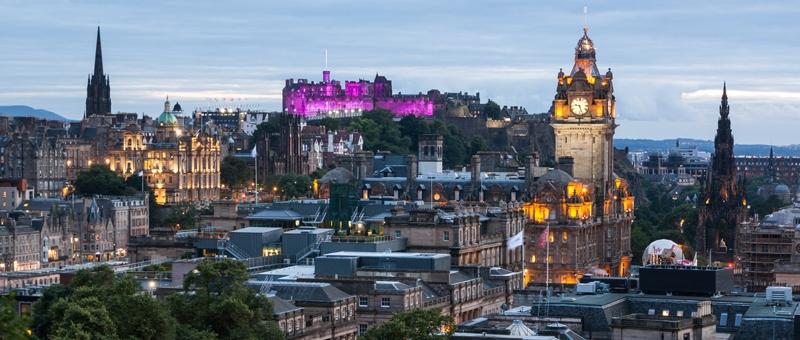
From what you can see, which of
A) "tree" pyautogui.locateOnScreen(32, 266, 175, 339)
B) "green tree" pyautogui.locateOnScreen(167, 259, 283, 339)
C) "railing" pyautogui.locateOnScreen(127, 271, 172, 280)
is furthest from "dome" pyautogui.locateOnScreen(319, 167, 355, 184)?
"tree" pyautogui.locateOnScreen(32, 266, 175, 339)

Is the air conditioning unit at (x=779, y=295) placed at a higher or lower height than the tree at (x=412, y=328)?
higher

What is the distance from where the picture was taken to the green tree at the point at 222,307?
104 m

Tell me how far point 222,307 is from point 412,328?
395 inches

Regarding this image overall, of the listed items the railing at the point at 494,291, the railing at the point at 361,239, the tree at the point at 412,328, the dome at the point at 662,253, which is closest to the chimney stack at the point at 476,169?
the dome at the point at 662,253

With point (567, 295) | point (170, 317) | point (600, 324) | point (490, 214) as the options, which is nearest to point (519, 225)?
point (490, 214)

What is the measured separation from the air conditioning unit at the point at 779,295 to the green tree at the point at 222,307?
27691mm

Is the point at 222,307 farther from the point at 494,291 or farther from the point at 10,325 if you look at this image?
the point at 494,291

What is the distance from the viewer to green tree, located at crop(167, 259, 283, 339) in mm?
103812

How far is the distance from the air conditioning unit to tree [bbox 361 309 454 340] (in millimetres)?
19745

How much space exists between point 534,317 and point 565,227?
7838 centimetres

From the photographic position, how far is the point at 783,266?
158 meters

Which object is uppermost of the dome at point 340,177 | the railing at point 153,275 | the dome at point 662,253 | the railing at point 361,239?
the dome at point 340,177

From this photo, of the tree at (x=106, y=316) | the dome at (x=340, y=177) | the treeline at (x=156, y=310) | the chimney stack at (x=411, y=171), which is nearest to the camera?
the tree at (x=106, y=316)

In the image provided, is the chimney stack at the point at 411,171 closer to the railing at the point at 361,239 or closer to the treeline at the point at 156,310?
the railing at the point at 361,239
